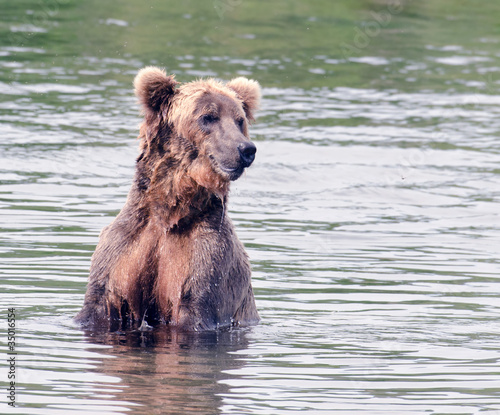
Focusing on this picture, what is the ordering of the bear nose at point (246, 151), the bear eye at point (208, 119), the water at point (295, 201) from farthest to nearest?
→ 1. the bear eye at point (208, 119)
2. the bear nose at point (246, 151)
3. the water at point (295, 201)

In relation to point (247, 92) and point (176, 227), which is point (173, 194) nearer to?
point (176, 227)

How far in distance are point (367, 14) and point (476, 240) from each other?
1758 centimetres

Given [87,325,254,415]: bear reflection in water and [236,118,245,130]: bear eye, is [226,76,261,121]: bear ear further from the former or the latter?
[87,325,254,415]: bear reflection in water

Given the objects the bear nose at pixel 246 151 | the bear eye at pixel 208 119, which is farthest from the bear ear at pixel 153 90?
the bear nose at pixel 246 151

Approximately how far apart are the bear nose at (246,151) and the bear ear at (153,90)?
0.81 m

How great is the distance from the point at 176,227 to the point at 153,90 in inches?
42.6

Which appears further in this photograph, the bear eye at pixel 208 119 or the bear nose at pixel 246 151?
the bear eye at pixel 208 119

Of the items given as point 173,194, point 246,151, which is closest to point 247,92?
point 246,151

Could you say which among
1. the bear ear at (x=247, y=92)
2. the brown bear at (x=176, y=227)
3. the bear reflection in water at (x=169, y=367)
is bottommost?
the bear reflection in water at (x=169, y=367)

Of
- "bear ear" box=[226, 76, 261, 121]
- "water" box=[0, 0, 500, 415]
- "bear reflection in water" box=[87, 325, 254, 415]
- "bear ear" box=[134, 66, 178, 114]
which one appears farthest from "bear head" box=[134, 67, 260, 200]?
"water" box=[0, 0, 500, 415]

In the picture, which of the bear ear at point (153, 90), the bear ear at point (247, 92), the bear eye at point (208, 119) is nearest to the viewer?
the bear eye at point (208, 119)

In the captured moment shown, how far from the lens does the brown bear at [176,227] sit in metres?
8.95

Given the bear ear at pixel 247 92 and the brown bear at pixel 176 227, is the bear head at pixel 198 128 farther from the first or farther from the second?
the bear ear at pixel 247 92

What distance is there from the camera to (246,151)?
884 cm
